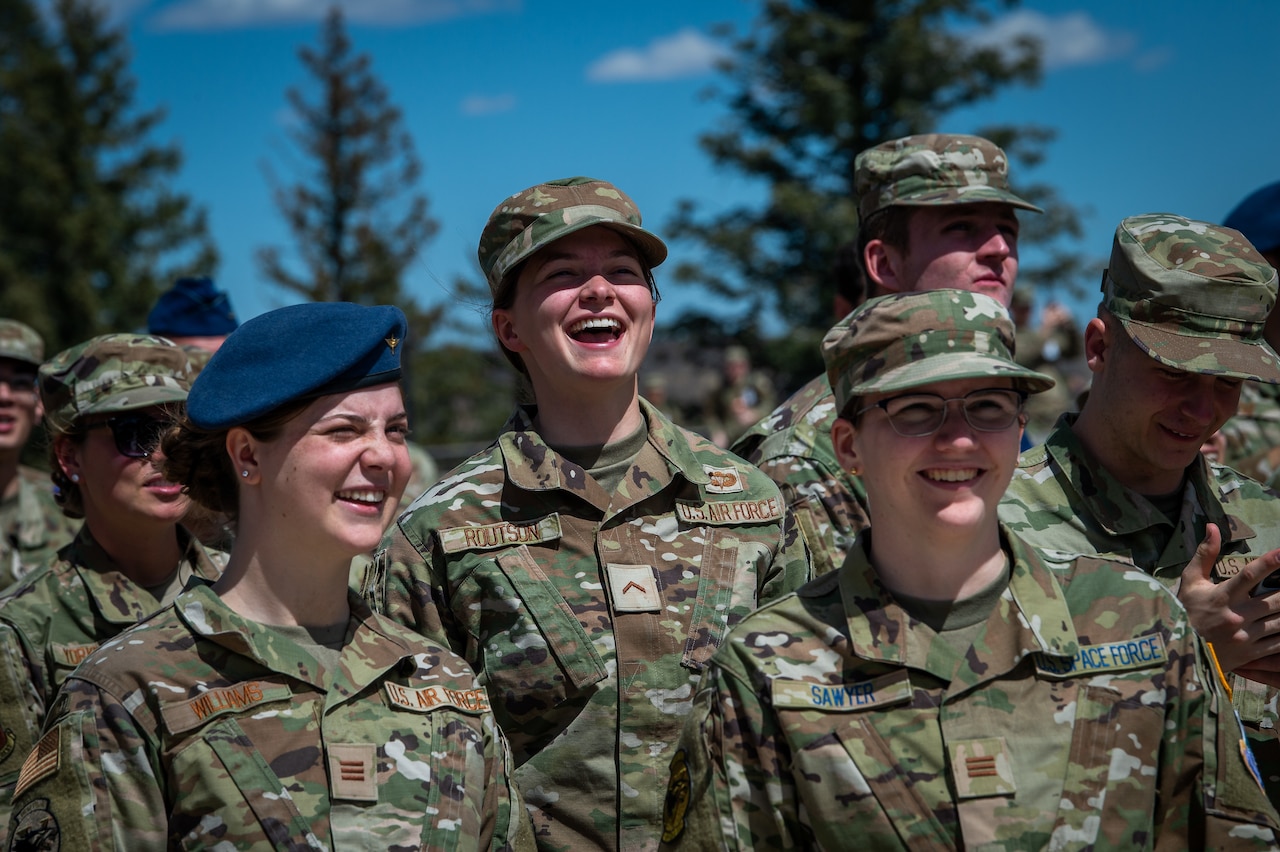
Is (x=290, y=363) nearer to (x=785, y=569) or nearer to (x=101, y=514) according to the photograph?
(x=785, y=569)

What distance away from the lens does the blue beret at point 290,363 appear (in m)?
3.05

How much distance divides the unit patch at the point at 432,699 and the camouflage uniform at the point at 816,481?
1435 millimetres

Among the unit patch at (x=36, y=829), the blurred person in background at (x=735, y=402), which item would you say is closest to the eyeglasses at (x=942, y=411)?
the unit patch at (x=36, y=829)

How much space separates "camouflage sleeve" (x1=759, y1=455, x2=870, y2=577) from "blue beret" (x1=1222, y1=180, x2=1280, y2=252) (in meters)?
2.77

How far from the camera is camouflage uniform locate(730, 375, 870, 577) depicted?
4336mm

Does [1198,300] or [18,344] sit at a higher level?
[1198,300]

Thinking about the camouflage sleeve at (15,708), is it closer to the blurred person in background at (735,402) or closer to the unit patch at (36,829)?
the unit patch at (36,829)

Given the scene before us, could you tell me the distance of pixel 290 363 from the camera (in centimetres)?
307

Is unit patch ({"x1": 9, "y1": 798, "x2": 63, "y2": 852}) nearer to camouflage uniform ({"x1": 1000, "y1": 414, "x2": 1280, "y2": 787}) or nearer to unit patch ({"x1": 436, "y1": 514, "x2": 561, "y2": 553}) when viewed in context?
unit patch ({"x1": 436, "y1": 514, "x2": 561, "y2": 553})

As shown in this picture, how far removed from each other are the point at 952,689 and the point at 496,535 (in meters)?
1.50

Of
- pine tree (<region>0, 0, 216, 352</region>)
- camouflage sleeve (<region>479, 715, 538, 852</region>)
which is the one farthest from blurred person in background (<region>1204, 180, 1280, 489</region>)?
pine tree (<region>0, 0, 216, 352</region>)

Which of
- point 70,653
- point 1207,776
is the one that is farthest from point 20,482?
point 1207,776

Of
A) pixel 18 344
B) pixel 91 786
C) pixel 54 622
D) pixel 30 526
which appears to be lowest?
pixel 30 526

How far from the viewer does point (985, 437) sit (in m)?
2.86
